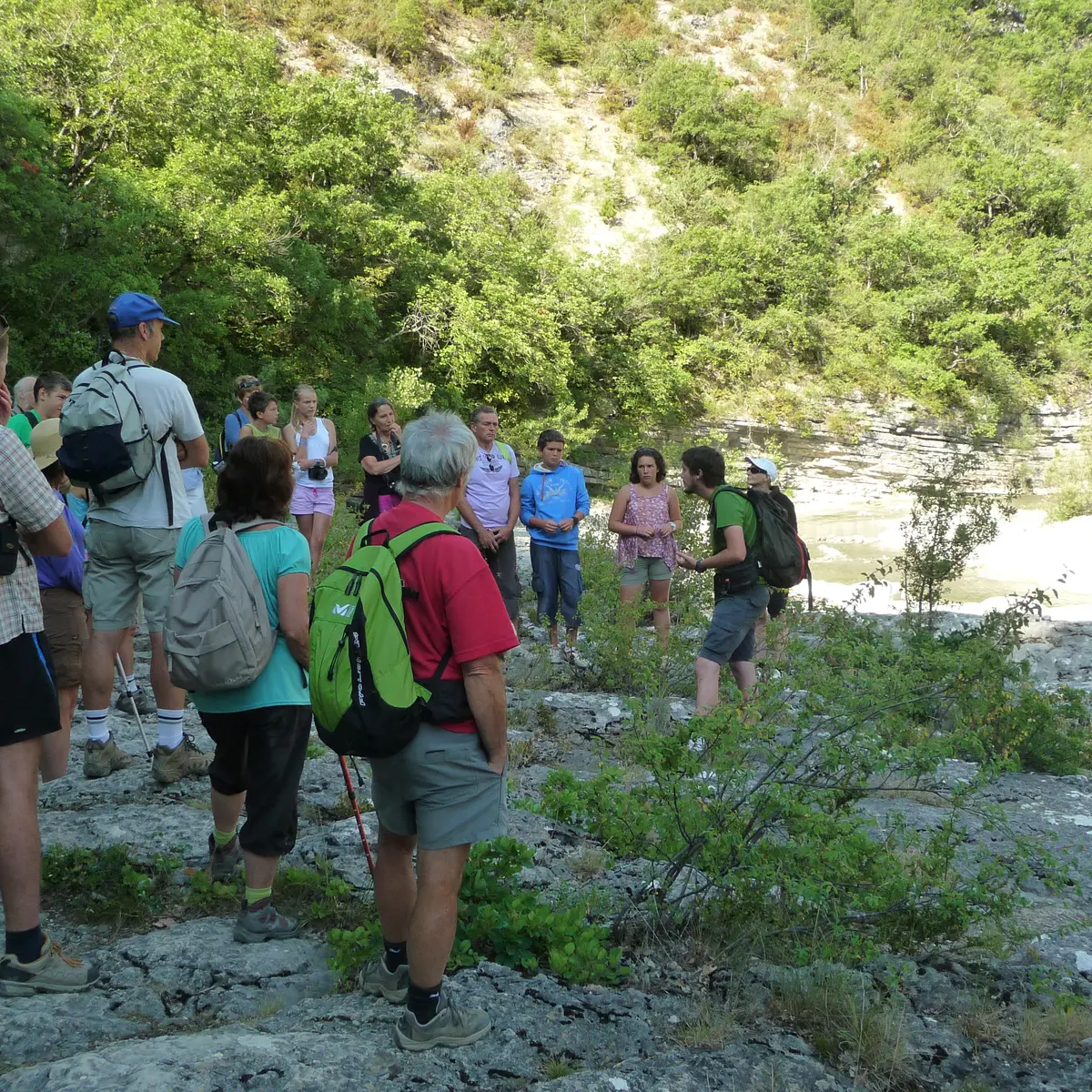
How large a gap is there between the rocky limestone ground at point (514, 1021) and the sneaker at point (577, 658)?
351 cm

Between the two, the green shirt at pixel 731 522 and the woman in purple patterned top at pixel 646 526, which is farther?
the woman in purple patterned top at pixel 646 526

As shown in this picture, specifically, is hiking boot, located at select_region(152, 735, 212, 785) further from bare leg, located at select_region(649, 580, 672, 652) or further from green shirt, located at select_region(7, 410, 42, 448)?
bare leg, located at select_region(649, 580, 672, 652)

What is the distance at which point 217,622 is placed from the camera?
8.77 ft

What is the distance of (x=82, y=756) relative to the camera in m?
4.44

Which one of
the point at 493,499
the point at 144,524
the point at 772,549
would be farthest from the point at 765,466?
the point at 144,524

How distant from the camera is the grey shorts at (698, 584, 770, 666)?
4.98 metres

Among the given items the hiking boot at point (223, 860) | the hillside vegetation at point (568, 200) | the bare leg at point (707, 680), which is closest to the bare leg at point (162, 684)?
the hiking boot at point (223, 860)

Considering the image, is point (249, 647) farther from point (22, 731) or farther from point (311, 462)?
point (311, 462)

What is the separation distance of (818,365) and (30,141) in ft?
75.7

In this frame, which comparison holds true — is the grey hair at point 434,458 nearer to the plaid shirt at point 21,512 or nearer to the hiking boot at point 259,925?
the plaid shirt at point 21,512

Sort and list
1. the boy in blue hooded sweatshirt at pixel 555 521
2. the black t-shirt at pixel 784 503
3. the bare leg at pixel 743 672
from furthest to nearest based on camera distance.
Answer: the boy in blue hooded sweatshirt at pixel 555 521 → the black t-shirt at pixel 784 503 → the bare leg at pixel 743 672

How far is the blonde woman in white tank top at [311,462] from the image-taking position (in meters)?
7.36

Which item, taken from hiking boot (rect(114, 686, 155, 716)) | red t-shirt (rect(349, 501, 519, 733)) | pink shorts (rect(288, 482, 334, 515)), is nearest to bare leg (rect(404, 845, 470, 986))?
red t-shirt (rect(349, 501, 519, 733))

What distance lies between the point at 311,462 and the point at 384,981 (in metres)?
5.45
